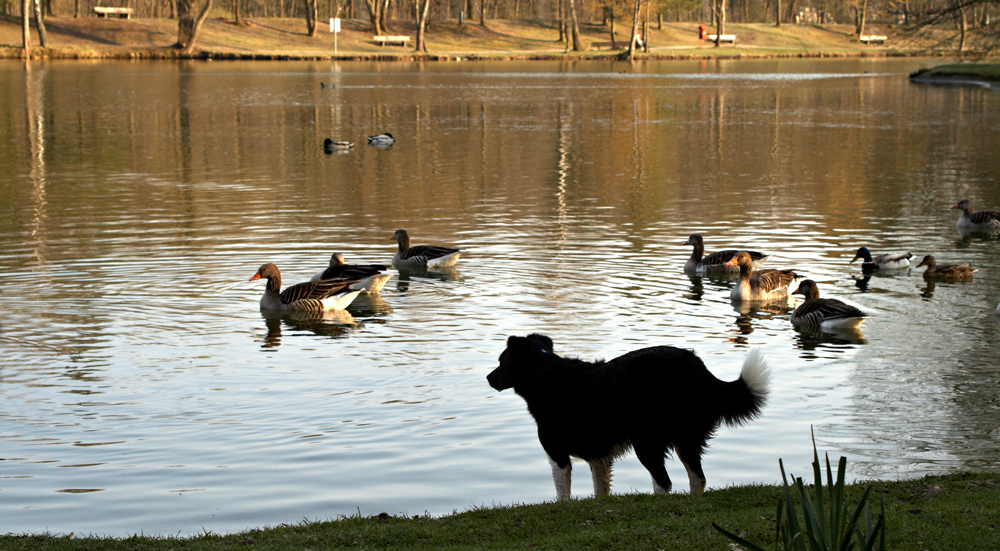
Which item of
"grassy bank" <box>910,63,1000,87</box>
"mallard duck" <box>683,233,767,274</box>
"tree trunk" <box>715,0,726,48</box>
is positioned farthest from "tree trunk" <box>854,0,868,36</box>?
"mallard duck" <box>683,233,767,274</box>

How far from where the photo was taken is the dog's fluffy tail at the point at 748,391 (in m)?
7.50

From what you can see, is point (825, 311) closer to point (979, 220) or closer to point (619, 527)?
point (619, 527)

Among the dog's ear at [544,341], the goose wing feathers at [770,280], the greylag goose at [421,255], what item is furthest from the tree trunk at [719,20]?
the dog's ear at [544,341]

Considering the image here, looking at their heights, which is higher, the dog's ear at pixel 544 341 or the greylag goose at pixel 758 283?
the dog's ear at pixel 544 341

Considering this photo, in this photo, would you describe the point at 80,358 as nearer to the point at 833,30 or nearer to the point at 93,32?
the point at 93,32

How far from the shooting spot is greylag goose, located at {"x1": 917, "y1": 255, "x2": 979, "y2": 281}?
62.0ft

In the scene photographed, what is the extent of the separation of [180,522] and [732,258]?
12797 millimetres

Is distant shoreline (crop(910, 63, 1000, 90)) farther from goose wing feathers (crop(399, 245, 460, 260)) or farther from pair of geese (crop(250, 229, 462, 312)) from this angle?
pair of geese (crop(250, 229, 462, 312))

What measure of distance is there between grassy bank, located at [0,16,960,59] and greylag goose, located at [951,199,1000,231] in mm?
78207

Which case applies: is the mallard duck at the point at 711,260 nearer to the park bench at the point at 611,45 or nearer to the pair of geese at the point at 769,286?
the pair of geese at the point at 769,286

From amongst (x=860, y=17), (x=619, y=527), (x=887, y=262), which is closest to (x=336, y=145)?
(x=887, y=262)

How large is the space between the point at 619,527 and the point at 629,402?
113 cm

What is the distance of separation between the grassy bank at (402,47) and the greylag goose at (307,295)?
9016 centimetres

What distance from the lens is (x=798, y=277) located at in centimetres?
1822
